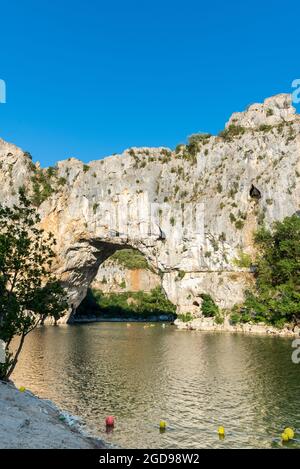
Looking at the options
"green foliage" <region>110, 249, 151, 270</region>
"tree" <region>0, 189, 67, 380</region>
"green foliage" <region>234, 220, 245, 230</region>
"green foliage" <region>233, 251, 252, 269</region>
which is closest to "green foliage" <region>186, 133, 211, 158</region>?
"green foliage" <region>234, 220, 245, 230</region>

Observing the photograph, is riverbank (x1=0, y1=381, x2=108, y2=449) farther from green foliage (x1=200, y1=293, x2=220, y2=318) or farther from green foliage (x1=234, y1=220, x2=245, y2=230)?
green foliage (x1=234, y1=220, x2=245, y2=230)

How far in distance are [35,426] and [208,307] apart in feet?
150

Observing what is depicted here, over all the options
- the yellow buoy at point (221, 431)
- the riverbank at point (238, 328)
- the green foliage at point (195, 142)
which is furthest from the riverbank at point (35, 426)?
the green foliage at point (195, 142)

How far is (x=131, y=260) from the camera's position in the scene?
337 ft

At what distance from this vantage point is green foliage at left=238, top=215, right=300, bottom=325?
4759cm

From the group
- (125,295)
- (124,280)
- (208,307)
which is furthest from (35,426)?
(124,280)

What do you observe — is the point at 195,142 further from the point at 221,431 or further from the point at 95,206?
the point at 221,431

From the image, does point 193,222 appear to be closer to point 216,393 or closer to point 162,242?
point 162,242

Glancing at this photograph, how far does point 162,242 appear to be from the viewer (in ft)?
204

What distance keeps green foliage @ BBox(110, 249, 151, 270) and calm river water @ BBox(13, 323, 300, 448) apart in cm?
6260

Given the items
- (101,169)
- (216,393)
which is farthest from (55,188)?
(216,393)

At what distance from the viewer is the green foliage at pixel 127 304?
295 feet

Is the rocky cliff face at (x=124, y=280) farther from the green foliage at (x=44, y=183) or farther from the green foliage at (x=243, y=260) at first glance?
the green foliage at (x=243, y=260)
